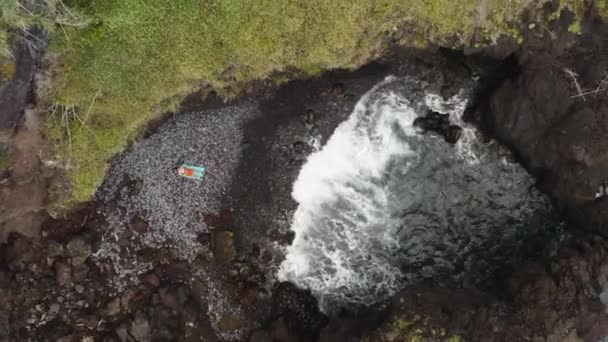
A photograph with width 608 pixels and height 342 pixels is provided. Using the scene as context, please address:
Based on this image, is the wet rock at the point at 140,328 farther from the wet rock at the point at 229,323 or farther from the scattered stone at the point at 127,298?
the wet rock at the point at 229,323

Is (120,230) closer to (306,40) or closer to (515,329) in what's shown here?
(306,40)

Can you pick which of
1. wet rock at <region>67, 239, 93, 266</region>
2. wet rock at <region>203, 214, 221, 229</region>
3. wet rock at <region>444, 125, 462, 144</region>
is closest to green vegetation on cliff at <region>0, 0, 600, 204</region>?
wet rock at <region>67, 239, 93, 266</region>

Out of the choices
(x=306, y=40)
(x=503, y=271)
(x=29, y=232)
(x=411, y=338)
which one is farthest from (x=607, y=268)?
(x=29, y=232)

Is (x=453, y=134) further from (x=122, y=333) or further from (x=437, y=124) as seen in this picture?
(x=122, y=333)

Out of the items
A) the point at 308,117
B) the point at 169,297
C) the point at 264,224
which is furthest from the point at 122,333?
the point at 308,117

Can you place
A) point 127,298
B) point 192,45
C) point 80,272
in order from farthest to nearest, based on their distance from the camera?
point 127,298 < point 80,272 < point 192,45

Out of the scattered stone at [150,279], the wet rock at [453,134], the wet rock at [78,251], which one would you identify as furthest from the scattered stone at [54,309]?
the wet rock at [453,134]

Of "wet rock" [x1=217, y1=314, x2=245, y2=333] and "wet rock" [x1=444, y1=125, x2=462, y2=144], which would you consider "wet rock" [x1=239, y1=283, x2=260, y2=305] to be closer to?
"wet rock" [x1=217, y1=314, x2=245, y2=333]
